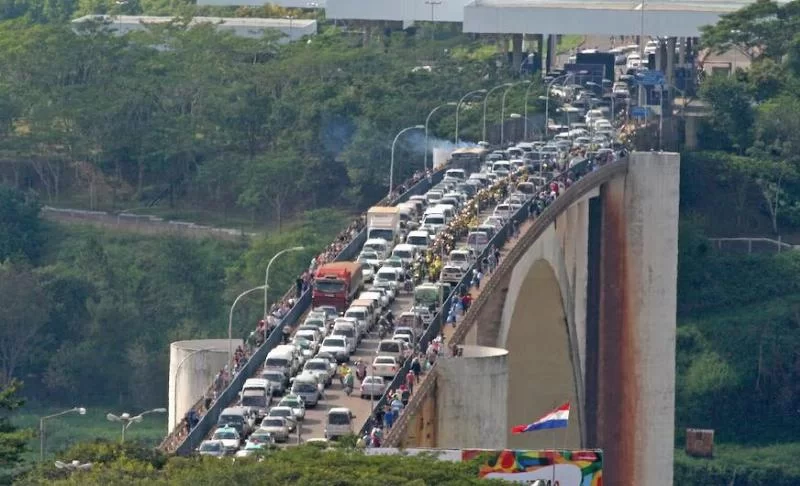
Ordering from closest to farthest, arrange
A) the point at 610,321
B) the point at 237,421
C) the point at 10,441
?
1. the point at 10,441
2. the point at 237,421
3. the point at 610,321

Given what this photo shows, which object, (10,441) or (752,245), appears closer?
(10,441)

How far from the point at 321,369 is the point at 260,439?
9.74 m

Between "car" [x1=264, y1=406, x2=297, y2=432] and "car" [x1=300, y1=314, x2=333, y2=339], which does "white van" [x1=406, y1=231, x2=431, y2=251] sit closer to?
"car" [x1=300, y1=314, x2=333, y2=339]

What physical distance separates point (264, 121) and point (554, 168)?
3849cm

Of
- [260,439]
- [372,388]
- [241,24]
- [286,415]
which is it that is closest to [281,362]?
[372,388]

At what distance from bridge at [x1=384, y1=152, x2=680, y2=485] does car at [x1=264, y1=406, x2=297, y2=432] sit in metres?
35.7

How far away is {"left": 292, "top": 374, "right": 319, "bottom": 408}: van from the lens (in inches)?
3514

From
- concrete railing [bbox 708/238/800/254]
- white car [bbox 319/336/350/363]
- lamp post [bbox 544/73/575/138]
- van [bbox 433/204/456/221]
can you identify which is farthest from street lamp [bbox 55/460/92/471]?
concrete railing [bbox 708/238/800/254]

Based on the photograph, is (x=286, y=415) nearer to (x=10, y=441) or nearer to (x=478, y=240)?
(x=10, y=441)

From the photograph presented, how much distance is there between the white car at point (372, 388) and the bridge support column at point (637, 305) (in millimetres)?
42887

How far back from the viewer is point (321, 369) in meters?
92.8

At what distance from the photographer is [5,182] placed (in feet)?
541

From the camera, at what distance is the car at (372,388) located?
90.1 m

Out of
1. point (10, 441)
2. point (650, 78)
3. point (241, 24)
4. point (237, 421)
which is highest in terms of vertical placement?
point (241, 24)
